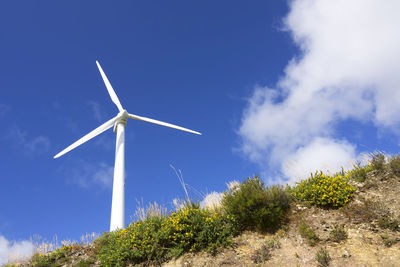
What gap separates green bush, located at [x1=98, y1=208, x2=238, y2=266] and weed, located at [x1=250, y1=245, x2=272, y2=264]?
1045 millimetres

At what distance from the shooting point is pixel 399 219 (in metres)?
8.80

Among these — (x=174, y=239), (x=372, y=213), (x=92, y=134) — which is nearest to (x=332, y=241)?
(x=372, y=213)

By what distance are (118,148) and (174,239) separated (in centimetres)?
1182

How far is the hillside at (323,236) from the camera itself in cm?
821

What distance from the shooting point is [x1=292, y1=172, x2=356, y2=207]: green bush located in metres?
10.1

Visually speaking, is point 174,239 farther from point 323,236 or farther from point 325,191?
point 325,191

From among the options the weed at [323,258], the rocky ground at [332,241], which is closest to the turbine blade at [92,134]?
the rocky ground at [332,241]

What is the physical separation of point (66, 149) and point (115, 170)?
5.17 m

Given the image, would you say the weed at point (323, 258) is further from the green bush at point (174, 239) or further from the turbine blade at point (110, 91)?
the turbine blade at point (110, 91)

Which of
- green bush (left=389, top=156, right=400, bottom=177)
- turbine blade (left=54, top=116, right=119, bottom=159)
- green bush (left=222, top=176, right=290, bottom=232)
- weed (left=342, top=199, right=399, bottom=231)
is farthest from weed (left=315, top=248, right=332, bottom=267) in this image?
turbine blade (left=54, top=116, right=119, bottom=159)

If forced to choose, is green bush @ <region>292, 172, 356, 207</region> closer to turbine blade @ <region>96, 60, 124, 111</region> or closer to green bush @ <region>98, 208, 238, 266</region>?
green bush @ <region>98, 208, 238, 266</region>

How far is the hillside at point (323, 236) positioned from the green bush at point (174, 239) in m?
0.09

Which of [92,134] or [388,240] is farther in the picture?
[92,134]

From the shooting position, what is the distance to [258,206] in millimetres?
10086
